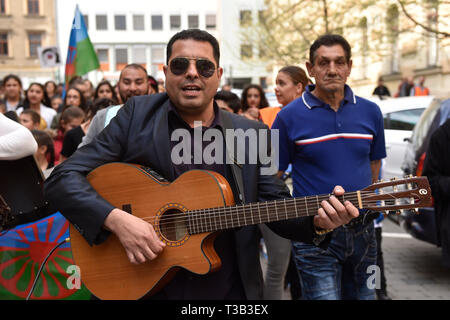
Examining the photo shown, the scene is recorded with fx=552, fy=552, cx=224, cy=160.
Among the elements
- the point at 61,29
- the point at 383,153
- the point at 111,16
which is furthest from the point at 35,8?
the point at 383,153

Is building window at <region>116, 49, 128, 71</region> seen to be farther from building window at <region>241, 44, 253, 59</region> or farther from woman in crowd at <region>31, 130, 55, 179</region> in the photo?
woman in crowd at <region>31, 130, 55, 179</region>

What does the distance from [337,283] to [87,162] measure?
186 centimetres

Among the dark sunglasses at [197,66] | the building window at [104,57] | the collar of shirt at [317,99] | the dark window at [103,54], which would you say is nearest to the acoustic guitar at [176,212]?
the dark sunglasses at [197,66]

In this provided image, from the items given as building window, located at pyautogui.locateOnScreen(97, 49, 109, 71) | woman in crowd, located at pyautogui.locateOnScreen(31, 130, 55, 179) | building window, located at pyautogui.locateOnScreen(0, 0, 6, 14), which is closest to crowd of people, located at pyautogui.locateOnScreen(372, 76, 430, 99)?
woman in crowd, located at pyautogui.locateOnScreen(31, 130, 55, 179)

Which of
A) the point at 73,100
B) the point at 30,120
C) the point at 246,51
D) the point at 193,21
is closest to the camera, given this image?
the point at 30,120

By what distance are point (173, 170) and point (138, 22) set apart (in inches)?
2410

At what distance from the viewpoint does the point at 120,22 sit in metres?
60.8

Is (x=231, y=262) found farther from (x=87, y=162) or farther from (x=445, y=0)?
(x=445, y=0)

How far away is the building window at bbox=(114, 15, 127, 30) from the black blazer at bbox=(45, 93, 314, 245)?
6066 centimetres

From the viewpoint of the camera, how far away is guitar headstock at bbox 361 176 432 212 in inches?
95.1

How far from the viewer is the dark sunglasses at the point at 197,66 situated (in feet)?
9.05

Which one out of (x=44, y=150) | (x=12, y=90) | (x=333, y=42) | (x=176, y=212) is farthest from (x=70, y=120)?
(x=176, y=212)

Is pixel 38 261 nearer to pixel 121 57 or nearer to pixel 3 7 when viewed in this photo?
pixel 3 7

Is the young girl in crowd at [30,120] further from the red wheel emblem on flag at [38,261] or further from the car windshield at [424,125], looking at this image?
the car windshield at [424,125]
